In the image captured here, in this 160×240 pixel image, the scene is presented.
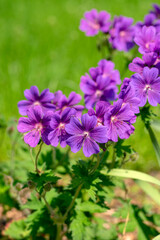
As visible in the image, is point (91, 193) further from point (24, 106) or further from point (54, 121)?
point (24, 106)

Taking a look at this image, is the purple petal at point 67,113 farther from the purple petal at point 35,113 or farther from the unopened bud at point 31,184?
the unopened bud at point 31,184

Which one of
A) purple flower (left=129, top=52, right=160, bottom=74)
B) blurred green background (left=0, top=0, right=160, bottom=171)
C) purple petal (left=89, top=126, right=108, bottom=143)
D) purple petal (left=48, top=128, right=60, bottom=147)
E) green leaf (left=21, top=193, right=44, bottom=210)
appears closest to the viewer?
purple petal (left=89, top=126, right=108, bottom=143)

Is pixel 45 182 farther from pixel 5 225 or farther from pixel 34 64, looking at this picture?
pixel 34 64

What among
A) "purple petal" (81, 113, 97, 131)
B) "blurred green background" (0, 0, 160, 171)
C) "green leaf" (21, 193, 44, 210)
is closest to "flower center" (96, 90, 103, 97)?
"purple petal" (81, 113, 97, 131)

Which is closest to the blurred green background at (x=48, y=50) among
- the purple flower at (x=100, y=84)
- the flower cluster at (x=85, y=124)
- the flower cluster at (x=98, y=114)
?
the purple flower at (x=100, y=84)

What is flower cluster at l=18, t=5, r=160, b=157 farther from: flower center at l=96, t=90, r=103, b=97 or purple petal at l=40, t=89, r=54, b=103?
flower center at l=96, t=90, r=103, b=97

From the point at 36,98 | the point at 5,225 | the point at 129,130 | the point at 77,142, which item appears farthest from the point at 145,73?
the point at 5,225
